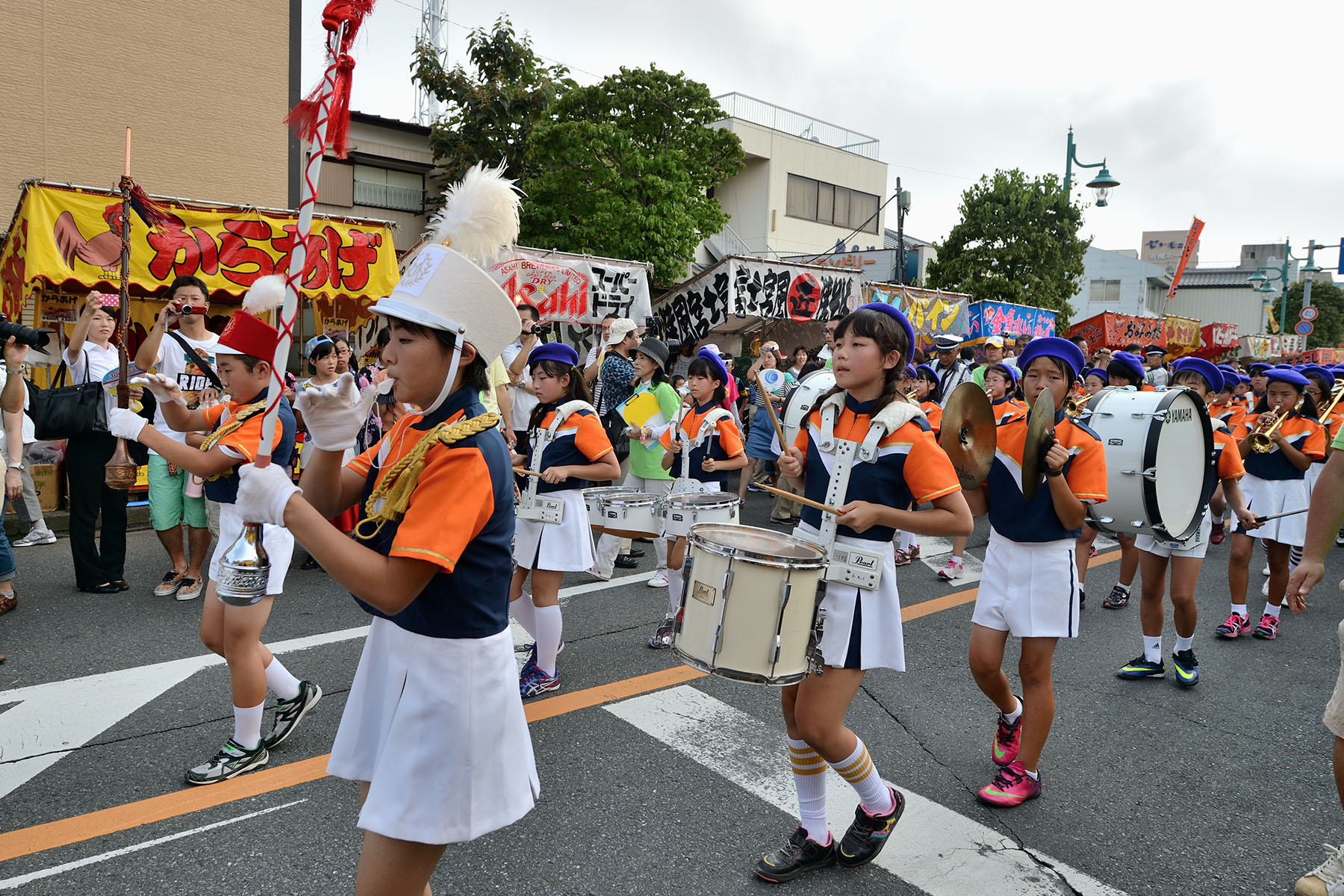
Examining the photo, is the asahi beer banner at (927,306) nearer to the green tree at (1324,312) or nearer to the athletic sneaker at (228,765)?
the athletic sneaker at (228,765)

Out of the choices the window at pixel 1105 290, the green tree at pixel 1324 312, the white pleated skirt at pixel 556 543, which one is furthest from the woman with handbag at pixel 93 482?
the window at pixel 1105 290

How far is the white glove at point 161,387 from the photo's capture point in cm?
347

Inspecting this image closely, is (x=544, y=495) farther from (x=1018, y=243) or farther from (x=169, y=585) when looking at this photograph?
(x=1018, y=243)

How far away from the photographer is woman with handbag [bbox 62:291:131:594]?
630cm

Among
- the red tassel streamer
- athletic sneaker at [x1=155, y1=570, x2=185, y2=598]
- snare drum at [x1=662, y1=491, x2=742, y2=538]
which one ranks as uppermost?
the red tassel streamer

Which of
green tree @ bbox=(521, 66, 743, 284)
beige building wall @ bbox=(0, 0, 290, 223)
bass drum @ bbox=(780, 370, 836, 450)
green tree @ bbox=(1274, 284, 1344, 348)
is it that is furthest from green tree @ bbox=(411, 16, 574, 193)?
green tree @ bbox=(1274, 284, 1344, 348)

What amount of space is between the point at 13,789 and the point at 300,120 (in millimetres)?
3119

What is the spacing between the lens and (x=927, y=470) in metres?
3.00

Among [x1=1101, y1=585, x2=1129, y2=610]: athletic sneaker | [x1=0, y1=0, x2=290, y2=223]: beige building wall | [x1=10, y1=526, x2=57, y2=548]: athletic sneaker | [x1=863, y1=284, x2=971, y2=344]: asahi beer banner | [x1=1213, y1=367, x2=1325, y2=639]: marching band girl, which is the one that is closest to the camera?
[x1=1213, y1=367, x2=1325, y2=639]: marching band girl

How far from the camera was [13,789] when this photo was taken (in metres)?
3.51

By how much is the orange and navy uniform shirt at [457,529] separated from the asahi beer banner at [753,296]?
41.7ft

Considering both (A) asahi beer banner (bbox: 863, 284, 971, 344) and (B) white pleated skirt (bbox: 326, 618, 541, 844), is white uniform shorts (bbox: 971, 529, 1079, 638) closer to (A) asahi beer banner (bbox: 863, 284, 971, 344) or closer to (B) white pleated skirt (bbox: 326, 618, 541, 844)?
(B) white pleated skirt (bbox: 326, 618, 541, 844)

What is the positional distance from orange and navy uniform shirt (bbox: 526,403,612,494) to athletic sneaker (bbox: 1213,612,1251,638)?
476cm

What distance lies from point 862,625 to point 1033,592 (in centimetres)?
112
